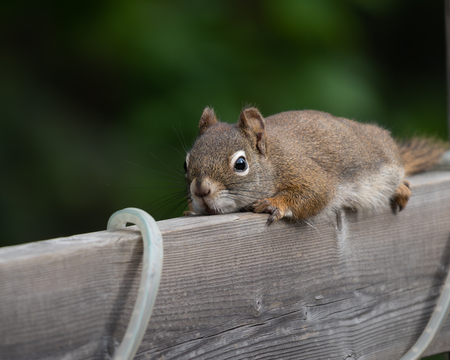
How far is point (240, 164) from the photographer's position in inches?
65.8

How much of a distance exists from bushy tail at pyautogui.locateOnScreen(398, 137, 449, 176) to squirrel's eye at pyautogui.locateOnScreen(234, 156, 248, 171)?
0.83m

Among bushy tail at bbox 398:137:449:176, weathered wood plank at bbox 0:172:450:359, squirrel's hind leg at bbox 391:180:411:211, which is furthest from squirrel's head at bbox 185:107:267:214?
bushy tail at bbox 398:137:449:176

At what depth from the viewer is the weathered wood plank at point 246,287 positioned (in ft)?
2.91

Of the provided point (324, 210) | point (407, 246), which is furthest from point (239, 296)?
point (407, 246)

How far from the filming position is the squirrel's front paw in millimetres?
1304

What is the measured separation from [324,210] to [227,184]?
32cm

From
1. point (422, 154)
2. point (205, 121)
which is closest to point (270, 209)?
point (205, 121)

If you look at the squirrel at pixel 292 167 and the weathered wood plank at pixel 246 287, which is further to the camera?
the squirrel at pixel 292 167

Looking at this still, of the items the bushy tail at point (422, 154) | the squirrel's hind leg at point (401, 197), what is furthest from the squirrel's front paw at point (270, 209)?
the bushy tail at point (422, 154)

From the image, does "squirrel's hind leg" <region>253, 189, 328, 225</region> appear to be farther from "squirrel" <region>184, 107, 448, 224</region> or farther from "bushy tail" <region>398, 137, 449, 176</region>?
"bushy tail" <region>398, 137, 449, 176</region>

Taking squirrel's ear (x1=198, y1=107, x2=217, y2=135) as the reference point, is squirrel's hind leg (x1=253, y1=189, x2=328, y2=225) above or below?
below

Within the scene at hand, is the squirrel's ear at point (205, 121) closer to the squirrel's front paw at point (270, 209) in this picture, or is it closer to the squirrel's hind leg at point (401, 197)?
the squirrel's front paw at point (270, 209)

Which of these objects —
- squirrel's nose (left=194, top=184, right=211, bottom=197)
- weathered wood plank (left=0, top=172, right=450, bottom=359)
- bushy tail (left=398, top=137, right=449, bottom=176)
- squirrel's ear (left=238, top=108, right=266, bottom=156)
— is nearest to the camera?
weathered wood plank (left=0, top=172, right=450, bottom=359)

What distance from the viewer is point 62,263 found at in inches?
35.4
